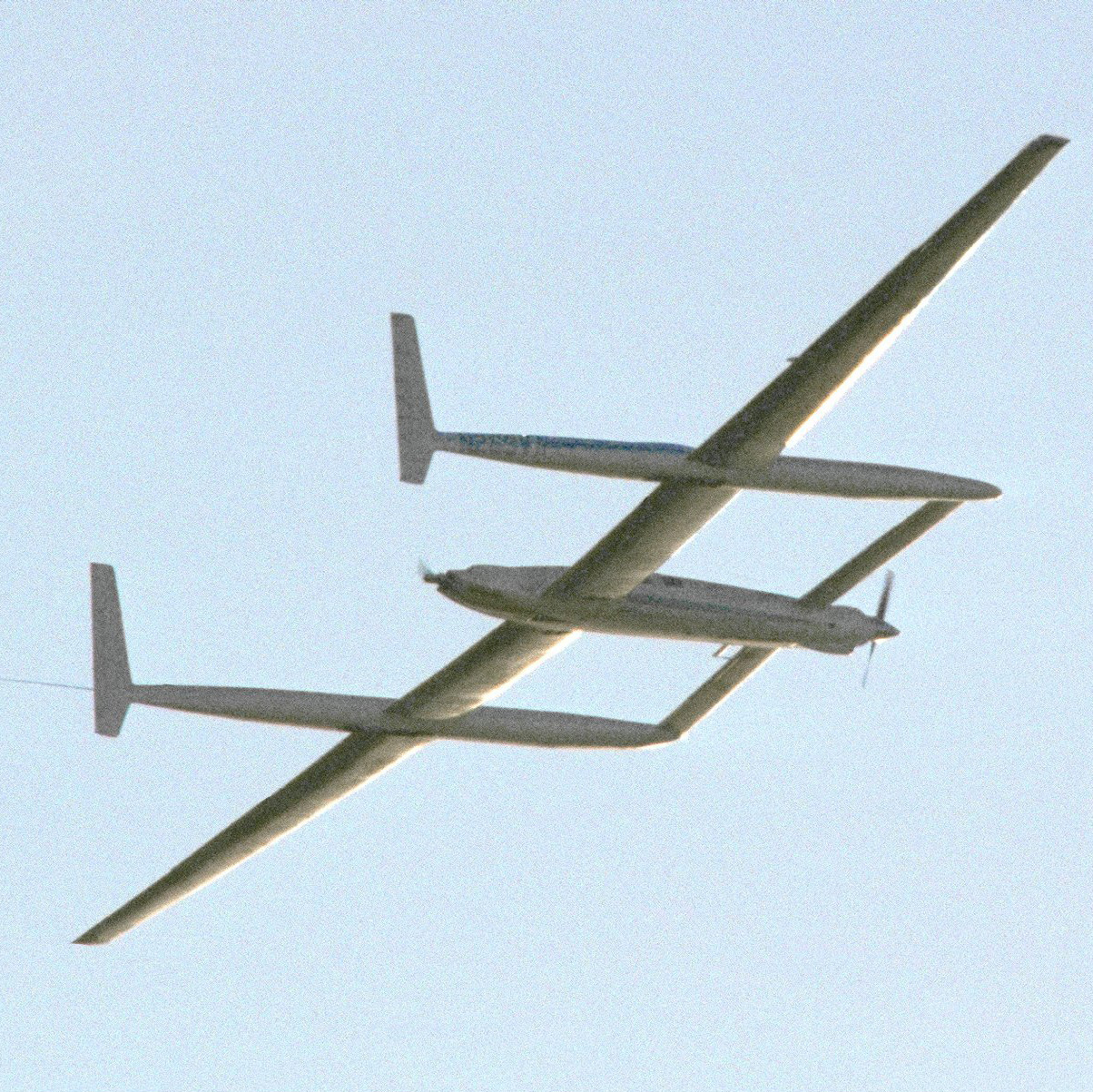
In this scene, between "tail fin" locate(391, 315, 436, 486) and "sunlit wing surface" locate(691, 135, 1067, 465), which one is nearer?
"sunlit wing surface" locate(691, 135, 1067, 465)

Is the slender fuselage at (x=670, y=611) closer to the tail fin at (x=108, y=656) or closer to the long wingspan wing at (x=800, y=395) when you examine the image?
the long wingspan wing at (x=800, y=395)

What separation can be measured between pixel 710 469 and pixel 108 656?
13861 mm

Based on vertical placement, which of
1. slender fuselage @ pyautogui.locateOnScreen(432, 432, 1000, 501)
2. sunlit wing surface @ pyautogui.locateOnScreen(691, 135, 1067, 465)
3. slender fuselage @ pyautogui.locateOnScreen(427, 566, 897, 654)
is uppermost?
sunlit wing surface @ pyautogui.locateOnScreen(691, 135, 1067, 465)

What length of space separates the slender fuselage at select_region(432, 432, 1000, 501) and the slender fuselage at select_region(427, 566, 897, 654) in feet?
14.5

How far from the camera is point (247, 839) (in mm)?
66000

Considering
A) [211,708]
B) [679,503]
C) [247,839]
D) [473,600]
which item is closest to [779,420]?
[679,503]

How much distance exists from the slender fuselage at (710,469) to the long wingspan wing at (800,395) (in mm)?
316

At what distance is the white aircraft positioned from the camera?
51.6 meters

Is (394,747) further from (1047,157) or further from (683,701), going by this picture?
(1047,157)

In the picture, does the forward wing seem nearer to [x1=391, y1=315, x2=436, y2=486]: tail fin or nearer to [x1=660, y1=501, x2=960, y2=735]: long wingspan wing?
[x1=660, y1=501, x2=960, y2=735]: long wingspan wing

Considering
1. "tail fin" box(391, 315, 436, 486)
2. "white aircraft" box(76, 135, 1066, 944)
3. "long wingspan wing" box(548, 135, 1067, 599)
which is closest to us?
"long wingspan wing" box(548, 135, 1067, 599)

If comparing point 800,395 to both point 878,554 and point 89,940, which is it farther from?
point 89,940

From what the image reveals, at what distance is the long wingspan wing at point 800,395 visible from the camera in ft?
161

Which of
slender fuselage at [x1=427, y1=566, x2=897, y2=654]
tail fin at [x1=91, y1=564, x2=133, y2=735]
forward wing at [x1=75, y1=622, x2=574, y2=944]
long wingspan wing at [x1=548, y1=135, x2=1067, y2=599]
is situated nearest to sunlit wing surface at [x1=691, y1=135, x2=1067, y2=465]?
long wingspan wing at [x1=548, y1=135, x2=1067, y2=599]
